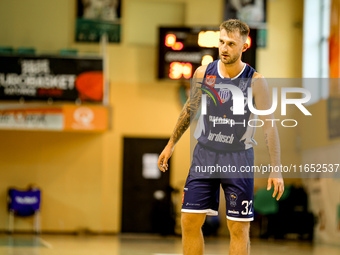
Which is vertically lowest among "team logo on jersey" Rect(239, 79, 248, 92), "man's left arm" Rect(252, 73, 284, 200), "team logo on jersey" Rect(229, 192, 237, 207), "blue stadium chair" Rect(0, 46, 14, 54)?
"team logo on jersey" Rect(229, 192, 237, 207)

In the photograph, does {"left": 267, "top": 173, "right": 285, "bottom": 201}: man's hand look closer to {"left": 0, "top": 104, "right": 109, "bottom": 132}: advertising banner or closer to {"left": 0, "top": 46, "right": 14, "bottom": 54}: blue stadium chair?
{"left": 0, "top": 104, "right": 109, "bottom": 132}: advertising banner

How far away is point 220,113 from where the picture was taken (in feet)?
12.3

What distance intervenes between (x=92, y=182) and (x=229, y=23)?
8753mm

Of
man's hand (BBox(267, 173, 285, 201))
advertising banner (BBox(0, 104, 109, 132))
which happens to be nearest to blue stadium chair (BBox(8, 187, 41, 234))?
advertising banner (BBox(0, 104, 109, 132))

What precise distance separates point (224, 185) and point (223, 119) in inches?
16.5

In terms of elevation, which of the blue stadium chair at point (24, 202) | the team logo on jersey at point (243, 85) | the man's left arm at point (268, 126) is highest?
the team logo on jersey at point (243, 85)

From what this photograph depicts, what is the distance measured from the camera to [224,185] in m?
3.70

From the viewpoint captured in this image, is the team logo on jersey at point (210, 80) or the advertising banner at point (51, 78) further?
the advertising banner at point (51, 78)

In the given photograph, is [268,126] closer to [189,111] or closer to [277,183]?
[277,183]

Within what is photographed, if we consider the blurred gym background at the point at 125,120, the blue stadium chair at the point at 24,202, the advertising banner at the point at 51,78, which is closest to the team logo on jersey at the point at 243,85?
the advertising banner at the point at 51,78

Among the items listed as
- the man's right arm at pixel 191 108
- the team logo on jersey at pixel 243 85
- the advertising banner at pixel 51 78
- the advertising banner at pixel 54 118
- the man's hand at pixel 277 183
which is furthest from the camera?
the advertising banner at pixel 54 118

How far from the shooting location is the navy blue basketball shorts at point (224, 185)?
11.8 feet

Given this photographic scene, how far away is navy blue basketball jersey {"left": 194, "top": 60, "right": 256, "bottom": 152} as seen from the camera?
371 centimetres

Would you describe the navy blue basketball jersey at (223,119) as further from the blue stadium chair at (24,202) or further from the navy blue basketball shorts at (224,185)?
the blue stadium chair at (24,202)
